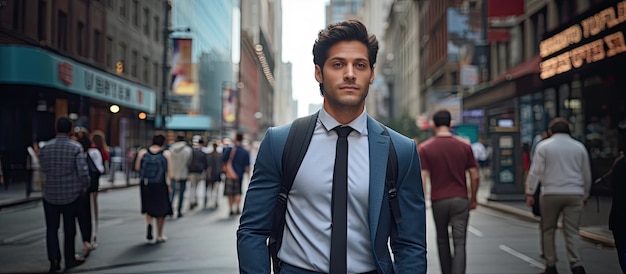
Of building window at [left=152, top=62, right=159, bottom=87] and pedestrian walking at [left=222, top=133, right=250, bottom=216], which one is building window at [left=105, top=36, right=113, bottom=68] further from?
pedestrian walking at [left=222, top=133, right=250, bottom=216]

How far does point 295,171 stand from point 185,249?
813cm

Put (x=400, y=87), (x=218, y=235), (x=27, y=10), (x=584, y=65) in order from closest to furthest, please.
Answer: (x=27, y=10) → (x=218, y=235) → (x=584, y=65) → (x=400, y=87)

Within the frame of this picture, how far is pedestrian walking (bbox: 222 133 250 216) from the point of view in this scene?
16.8 meters

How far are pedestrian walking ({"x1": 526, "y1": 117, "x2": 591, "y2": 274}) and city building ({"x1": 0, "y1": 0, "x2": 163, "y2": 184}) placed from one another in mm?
5881

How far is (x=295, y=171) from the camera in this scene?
313 cm

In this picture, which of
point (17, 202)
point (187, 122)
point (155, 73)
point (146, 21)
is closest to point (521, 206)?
point (155, 73)

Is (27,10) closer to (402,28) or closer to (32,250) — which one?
(32,250)

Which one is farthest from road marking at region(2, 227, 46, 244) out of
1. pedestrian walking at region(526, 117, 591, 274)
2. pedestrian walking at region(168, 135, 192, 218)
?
pedestrian walking at region(526, 117, 591, 274)

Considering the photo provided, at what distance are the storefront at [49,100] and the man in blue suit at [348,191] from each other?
602cm

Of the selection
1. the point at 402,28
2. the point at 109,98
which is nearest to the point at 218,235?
the point at 109,98

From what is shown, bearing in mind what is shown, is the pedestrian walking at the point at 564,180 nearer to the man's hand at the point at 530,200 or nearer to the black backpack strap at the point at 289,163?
the man's hand at the point at 530,200

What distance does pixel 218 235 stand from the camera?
1270cm

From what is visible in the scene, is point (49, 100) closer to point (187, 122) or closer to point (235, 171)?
point (235, 171)

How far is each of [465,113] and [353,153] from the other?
33503 mm
